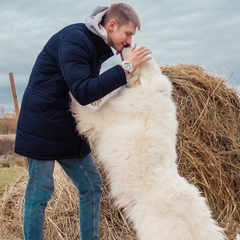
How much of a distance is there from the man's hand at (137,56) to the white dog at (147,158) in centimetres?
13

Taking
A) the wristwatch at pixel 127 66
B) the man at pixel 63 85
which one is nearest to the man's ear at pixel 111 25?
the man at pixel 63 85

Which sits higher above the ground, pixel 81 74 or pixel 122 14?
pixel 122 14

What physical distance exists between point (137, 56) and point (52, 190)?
109 centimetres

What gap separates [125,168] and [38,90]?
0.77 m

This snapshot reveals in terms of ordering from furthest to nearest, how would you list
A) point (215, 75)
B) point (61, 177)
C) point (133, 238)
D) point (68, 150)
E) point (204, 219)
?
1. point (215, 75)
2. point (61, 177)
3. point (133, 238)
4. point (68, 150)
5. point (204, 219)

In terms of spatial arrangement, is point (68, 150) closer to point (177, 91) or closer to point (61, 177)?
point (61, 177)

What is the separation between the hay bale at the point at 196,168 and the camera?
4422 millimetres

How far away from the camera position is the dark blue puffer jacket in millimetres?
2689

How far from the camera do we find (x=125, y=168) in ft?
9.13

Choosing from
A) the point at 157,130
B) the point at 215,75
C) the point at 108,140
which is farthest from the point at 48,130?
the point at 215,75

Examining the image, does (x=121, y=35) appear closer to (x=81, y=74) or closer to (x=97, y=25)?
(x=97, y=25)

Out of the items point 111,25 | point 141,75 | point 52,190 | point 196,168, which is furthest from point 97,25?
point 196,168

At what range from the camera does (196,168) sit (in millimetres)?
4617

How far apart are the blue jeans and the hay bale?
1077 millimetres
